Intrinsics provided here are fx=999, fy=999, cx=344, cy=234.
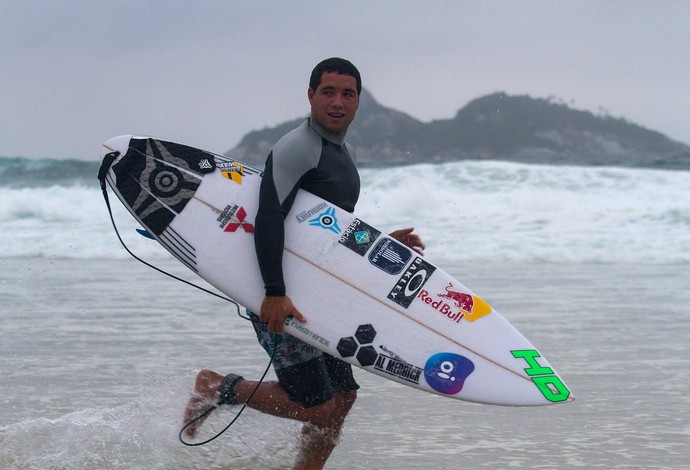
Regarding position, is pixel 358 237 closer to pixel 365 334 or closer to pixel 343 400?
pixel 365 334

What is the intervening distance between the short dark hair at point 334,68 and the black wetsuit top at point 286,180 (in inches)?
6.1

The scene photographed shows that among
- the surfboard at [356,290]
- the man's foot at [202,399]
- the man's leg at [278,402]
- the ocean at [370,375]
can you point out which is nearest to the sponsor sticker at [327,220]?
the surfboard at [356,290]

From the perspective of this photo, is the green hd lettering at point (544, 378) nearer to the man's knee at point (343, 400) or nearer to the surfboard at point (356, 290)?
the surfboard at point (356, 290)

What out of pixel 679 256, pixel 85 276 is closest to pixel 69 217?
pixel 85 276

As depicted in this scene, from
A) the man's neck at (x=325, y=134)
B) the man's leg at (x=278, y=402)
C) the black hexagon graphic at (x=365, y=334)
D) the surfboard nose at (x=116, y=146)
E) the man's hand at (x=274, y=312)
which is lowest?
the man's leg at (x=278, y=402)

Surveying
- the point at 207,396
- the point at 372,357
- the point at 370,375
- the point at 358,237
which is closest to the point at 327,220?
the point at 358,237

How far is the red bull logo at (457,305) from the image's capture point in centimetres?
360

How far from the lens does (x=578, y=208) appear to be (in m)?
17.0

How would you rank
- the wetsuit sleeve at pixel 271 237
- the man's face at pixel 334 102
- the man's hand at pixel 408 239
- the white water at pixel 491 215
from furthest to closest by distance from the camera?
the white water at pixel 491 215
the man's hand at pixel 408 239
the man's face at pixel 334 102
the wetsuit sleeve at pixel 271 237

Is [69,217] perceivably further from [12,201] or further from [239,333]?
[239,333]

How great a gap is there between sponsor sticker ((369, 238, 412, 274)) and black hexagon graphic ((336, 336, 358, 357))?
0.97ft

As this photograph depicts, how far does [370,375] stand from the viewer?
215 inches

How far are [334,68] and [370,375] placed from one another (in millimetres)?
2469

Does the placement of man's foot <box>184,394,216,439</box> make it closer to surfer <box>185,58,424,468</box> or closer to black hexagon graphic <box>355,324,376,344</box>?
surfer <box>185,58,424,468</box>
